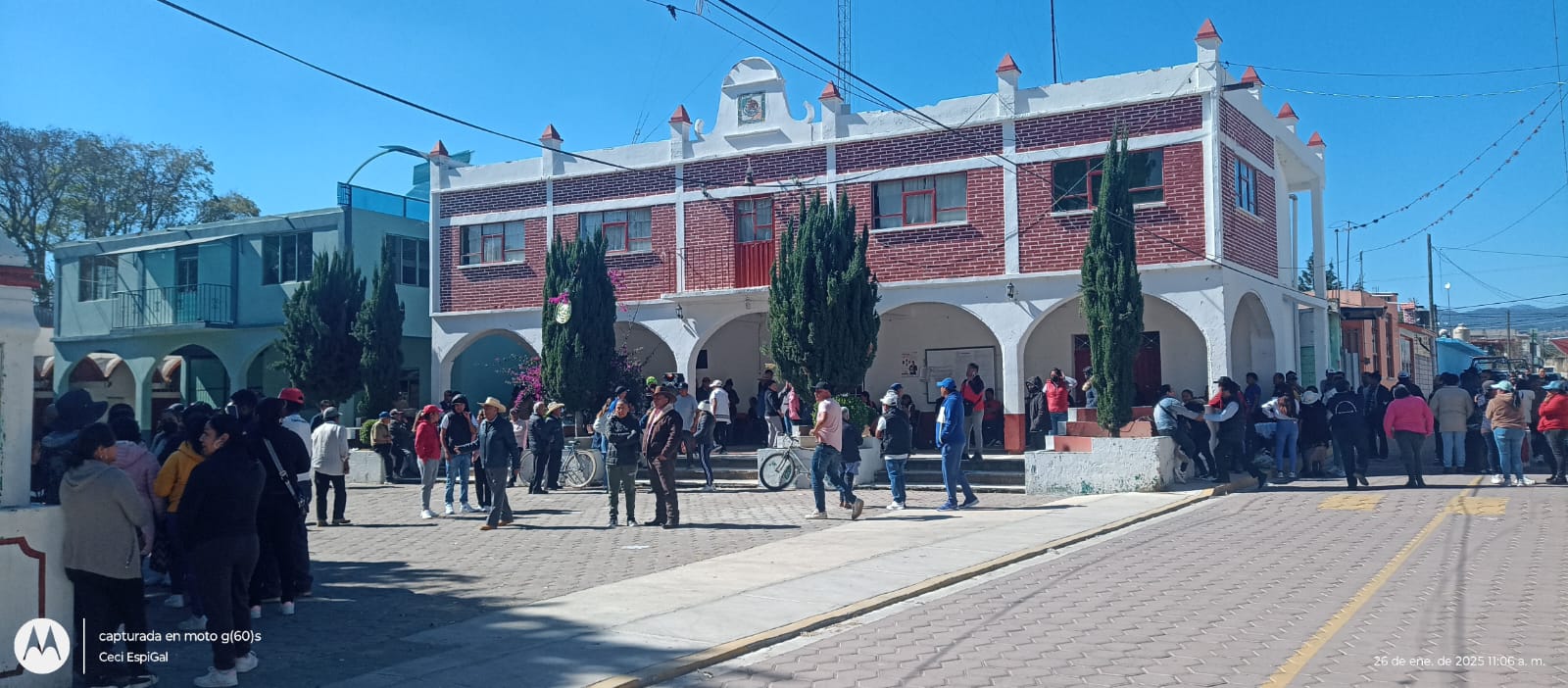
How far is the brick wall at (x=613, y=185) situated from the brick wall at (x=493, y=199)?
654 millimetres

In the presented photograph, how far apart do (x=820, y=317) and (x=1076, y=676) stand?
13084 millimetres

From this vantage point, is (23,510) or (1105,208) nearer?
(23,510)

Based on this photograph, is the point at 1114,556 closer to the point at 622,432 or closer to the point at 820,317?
the point at 622,432

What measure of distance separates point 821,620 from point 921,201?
571 inches

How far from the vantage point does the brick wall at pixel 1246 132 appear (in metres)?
19.6

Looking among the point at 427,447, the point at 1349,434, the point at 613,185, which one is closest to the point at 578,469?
the point at 427,447

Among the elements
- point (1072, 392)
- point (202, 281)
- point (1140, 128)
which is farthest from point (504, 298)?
point (1140, 128)

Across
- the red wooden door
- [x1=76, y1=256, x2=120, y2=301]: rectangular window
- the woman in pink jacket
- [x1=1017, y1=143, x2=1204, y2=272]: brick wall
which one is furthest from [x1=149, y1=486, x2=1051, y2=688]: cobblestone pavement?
[x1=76, y1=256, x2=120, y2=301]: rectangular window

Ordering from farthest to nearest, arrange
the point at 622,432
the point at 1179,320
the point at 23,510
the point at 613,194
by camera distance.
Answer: the point at 613,194 < the point at 1179,320 < the point at 622,432 < the point at 23,510

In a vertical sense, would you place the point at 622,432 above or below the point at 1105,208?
below

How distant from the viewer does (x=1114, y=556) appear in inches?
427

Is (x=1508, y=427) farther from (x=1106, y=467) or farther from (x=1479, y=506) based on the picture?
(x=1106, y=467)

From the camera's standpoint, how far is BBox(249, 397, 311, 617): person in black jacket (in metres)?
8.43

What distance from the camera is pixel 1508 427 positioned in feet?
50.3
